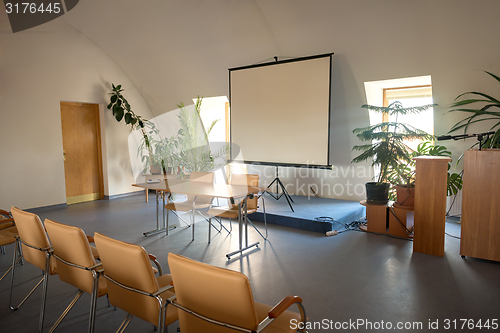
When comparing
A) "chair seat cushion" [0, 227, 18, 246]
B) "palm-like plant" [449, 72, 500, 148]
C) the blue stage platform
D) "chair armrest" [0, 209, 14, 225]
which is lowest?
the blue stage platform

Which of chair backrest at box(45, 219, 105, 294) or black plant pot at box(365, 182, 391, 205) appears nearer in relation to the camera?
chair backrest at box(45, 219, 105, 294)

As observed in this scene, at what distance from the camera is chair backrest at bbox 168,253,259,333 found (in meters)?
1.57

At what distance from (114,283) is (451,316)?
2.54 m

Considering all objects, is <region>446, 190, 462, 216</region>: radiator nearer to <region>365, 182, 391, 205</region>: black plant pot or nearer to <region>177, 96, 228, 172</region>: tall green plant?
<region>365, 182, 391, 205</region>: black plant pot

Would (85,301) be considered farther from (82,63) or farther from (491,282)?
(82,63)

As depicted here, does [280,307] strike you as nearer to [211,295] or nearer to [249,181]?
[211,295]

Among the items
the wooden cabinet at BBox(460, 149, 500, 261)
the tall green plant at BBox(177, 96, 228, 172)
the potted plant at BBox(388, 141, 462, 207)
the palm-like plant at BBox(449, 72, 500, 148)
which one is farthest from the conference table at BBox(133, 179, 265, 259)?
the palm-like plant at BBox(449, 72, 500, 148)

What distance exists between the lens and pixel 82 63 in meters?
7.46

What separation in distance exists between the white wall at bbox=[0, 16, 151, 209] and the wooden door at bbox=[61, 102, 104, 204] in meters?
0.27

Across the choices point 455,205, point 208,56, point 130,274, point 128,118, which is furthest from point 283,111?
point 130,274

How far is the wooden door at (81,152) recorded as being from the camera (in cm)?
748

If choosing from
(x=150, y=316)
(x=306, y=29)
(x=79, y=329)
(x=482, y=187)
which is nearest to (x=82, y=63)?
(x=306, y=29)

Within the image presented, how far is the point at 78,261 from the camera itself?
92.0 inches

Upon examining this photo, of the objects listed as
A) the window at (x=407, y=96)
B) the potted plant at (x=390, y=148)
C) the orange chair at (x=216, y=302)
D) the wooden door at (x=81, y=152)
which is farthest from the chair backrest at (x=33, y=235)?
the window at (x=407, y=96)
